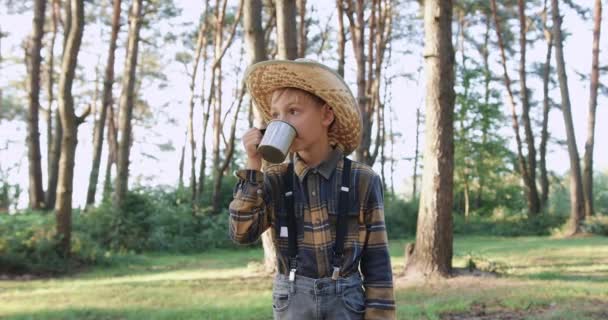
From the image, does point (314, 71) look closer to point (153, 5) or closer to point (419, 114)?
point (153, 5)

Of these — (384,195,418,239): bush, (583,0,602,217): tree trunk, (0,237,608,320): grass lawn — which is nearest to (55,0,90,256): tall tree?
(0,237,608,320): grass lawn

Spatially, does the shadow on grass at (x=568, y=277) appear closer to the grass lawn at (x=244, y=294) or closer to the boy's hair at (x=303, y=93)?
the grass lawn at (x=244, y=294)

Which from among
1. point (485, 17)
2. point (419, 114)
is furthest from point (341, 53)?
point (419, 114)

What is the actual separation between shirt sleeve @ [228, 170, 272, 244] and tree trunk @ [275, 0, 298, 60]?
6.34 metres

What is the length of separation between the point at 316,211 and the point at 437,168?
5.94 meters

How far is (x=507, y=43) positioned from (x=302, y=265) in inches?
1088

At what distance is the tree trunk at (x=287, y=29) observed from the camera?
27.7 feet

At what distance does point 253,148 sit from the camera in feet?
7.44

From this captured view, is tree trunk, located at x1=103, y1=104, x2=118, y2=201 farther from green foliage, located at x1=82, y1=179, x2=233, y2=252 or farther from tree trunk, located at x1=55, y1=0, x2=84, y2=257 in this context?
tree trunk, located at x1=55, y1=0, x2=84, y2=257

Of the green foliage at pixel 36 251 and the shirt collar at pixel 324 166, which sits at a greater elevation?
the shirt collar at pixel 324 166

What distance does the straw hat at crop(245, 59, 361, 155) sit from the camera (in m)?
2.39

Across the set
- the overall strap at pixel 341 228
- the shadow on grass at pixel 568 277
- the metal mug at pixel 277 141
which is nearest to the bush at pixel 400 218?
the shadow on grass at pixel 568 277

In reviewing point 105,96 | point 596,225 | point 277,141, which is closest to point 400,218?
point 596,225

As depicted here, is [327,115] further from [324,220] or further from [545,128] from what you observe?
[545,128]
